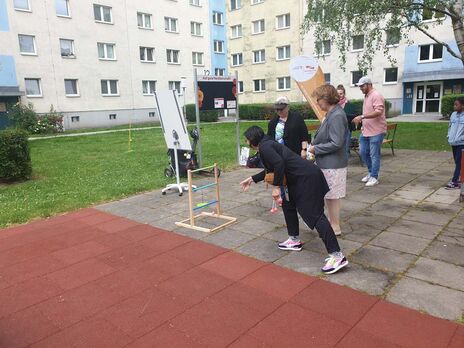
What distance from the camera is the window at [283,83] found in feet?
118

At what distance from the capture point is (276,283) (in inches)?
140

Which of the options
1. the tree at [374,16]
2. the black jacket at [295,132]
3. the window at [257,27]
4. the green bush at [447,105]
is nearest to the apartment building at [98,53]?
the window at [257,27]

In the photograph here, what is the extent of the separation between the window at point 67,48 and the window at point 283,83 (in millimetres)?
18574

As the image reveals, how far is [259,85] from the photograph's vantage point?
3869 centimetres

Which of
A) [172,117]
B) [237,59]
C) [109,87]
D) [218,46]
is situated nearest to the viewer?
[172,117]

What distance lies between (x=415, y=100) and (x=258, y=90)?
15.3 meters

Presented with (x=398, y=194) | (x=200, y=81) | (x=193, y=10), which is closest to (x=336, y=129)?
Result: (x=398, y=194)

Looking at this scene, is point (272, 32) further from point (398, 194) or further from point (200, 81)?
point (398, 194)

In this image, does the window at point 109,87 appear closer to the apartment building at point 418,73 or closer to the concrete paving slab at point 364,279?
the apartment building at point 418,73

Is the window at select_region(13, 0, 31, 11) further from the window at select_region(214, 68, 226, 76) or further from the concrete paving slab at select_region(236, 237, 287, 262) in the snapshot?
the concrete paving slab at select_region(236, 237, 287, 262)

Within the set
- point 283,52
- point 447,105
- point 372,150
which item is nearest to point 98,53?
point 283,52

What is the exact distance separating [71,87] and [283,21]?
20.3 metres

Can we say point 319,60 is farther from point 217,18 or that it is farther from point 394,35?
point 394,35

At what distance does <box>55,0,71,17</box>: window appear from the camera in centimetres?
2652
